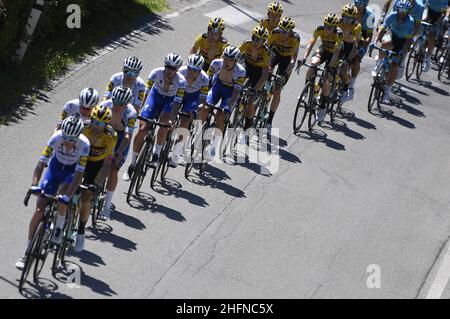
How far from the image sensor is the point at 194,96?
16453 mm

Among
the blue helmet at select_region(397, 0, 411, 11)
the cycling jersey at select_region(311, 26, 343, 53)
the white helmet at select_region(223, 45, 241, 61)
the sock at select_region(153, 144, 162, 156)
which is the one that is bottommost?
the sock at select_region(153, 144, 162, 156)

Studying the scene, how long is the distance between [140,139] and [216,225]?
156 cm

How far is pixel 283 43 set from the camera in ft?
62.3

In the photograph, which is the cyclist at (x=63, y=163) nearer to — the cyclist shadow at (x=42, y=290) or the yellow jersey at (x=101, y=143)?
the cyclist shadow at (x=42, y=290)

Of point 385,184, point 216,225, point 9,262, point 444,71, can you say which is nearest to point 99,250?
point 9,262

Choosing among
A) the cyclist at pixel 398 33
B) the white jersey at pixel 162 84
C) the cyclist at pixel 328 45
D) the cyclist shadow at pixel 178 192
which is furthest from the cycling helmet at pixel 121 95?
the cyclist at pixel 398 33

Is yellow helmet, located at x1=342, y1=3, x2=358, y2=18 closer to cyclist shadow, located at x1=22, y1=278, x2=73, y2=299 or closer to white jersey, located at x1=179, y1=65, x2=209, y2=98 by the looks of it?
white jersey, located at x1=179, y1=65, x2=209, y2=98

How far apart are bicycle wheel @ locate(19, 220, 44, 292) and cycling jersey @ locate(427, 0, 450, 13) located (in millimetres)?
15527

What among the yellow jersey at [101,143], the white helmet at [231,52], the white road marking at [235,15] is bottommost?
the white road marking at [235,15]

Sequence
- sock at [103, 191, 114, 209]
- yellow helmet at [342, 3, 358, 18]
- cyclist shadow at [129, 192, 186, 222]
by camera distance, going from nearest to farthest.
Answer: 1. sock at [103, 191, 114, 209]
2. cyclist shadow at [129, 192, 186, 222]
3. yellow helmet at [342, 3, 358, 18]

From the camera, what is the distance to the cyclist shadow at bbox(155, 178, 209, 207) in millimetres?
16016

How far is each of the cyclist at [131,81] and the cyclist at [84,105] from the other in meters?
0.98

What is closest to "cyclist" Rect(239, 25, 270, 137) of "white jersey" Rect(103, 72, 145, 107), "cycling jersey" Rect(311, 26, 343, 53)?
"cycling jersey" Rect(311, 26, 343, 53)

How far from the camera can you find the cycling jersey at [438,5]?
83.4ft
